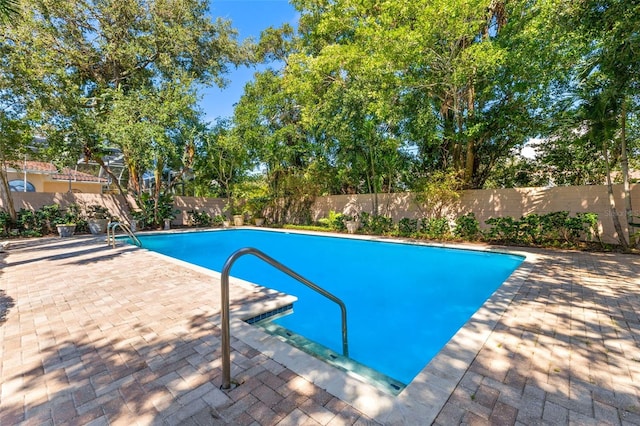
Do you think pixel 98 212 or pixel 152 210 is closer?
pixel 98 212

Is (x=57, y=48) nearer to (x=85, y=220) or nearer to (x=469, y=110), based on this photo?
(x=85, y=220)

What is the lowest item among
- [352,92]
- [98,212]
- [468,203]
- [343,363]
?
[343,363]

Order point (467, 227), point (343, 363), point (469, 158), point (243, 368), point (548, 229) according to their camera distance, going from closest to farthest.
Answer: point (243, 368) → point (343, 363) → point (548, 229) → point (467, 227) → point (469, 158)

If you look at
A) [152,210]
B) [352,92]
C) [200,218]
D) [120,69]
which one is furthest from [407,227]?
[120,69]

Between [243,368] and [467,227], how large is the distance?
10.2m

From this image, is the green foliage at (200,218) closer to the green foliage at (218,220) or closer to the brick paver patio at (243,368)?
the green foliage at (218,220)

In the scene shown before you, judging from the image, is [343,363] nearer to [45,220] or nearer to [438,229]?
[438,229]

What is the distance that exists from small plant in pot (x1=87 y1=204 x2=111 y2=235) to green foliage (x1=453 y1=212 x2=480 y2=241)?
A: 50.2 ft

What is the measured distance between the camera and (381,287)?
6121mm

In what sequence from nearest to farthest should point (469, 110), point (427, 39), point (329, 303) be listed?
point (329, 303) < point (427, 39) < point (469, 110)

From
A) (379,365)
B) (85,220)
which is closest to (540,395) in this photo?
(379,365)

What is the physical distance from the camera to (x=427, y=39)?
27.0 feet

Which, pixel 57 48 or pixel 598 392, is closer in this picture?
pixel 598 392

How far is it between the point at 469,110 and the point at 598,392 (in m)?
10.1
